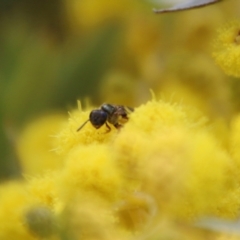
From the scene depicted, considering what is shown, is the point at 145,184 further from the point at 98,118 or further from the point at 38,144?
the point at 38,144

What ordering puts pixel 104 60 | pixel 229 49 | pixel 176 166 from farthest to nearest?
1. pixel 104 60
2. pixel 229 49
3. pixel 176 166

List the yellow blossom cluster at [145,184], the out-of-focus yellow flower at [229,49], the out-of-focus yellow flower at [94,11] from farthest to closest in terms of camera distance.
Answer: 1. the out-of-focus yellow flower at [94,11]
2. the out-of-focus yellow flower at [229,49]
3. the yellow blossom cluster at [145,184]

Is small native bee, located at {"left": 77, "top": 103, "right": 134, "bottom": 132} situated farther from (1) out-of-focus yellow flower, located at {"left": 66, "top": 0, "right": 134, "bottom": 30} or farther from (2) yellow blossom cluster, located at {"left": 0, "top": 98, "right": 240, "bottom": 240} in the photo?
(1) out-of-focus yellow flower, located at {"left": 66, "top": 0, "right": 134, "bottom": 30}

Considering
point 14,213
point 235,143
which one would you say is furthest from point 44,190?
point 235,143

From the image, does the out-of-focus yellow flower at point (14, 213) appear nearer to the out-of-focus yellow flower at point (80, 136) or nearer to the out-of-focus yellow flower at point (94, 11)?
the out-of-focus yellow flower at point (80, 136)

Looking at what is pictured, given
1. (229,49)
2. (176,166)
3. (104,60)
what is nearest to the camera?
(176,166)

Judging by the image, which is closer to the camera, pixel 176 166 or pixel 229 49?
pixel 176 166

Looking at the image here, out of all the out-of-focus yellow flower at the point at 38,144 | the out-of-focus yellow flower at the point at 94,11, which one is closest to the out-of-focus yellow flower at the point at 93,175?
the out-of-focus yellow flower at the point at 38,144
